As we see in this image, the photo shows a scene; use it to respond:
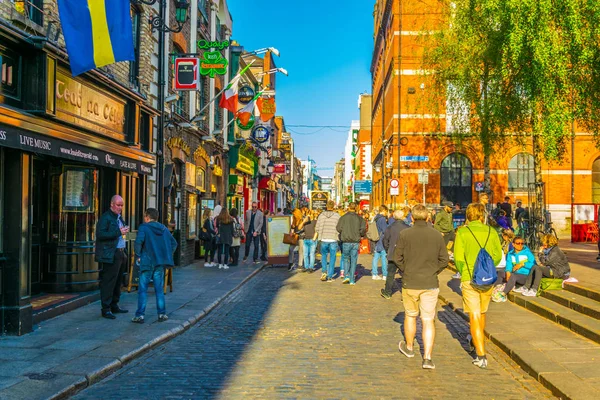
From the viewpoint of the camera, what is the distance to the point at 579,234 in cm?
2462

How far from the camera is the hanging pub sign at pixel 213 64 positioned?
18.0 metres

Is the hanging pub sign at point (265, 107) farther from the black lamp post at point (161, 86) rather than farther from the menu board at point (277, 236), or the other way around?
the black lamp post at point (161, 86)

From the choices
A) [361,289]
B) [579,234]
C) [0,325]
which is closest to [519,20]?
[361,289]

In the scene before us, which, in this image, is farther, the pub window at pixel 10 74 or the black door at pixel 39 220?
the black door at pixel 39 220

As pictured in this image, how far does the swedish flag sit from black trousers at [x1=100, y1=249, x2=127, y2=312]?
2967mm

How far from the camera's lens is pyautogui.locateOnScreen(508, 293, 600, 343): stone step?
853cm

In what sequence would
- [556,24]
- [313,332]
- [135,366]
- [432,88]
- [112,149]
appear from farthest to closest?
1. [432,88]
2. [556,24]
3. [112,149]
4. [313,332]
5. [135,366]

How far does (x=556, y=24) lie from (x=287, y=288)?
9501mm

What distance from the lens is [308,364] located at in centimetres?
710

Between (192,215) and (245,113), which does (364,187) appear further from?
(192,215)

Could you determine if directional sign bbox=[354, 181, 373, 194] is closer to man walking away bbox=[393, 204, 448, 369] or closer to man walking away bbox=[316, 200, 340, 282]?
man walking away bbox=[316, 200, 340, 282]

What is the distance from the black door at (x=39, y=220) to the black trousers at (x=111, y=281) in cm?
182

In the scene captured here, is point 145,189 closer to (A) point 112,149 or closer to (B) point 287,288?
(A) point 112,149

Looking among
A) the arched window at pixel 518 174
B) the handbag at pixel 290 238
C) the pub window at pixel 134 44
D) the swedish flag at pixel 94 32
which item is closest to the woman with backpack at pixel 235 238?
the handbag at pixel 290 238
